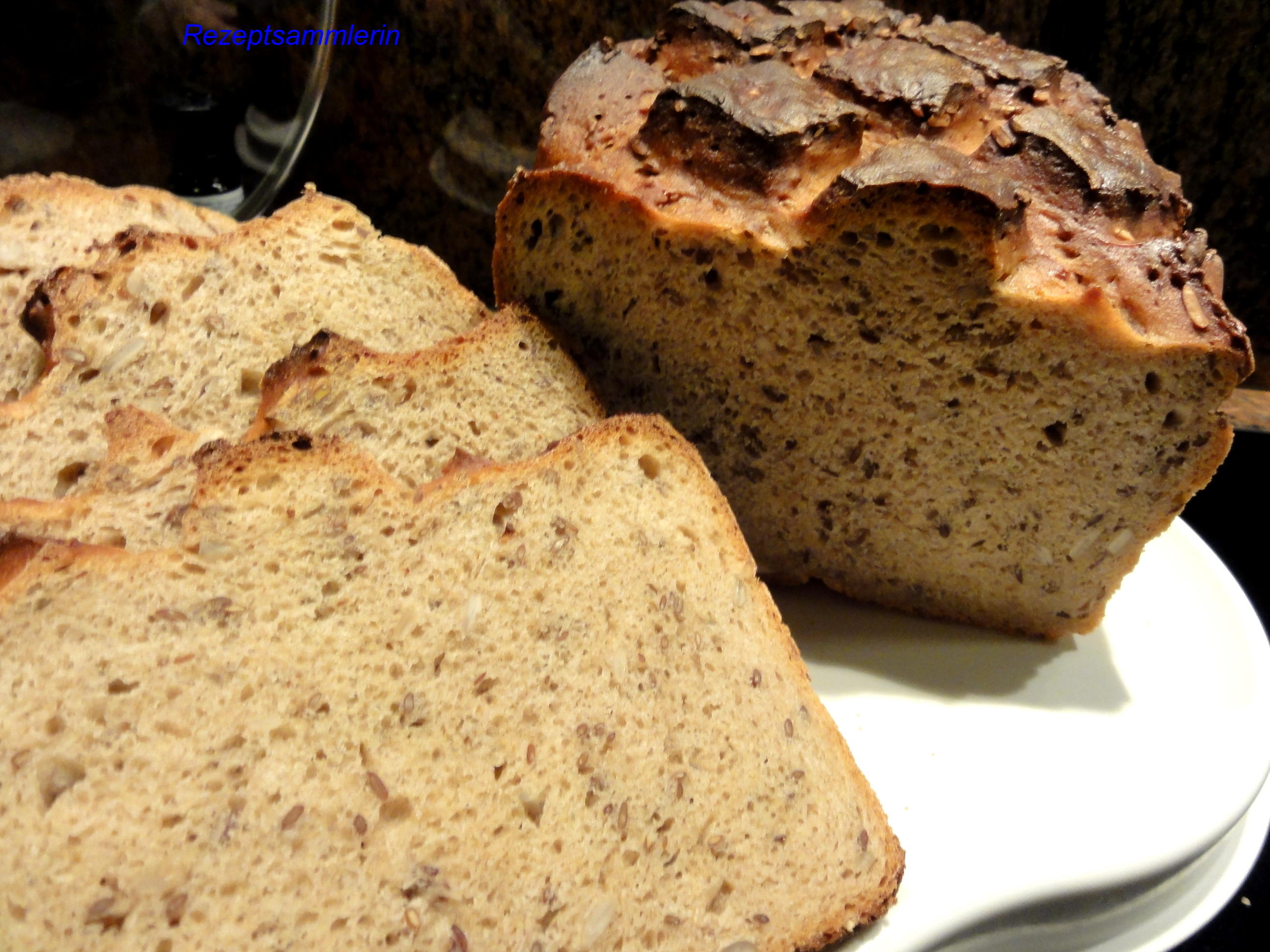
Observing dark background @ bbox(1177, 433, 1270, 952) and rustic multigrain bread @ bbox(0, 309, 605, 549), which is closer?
rustic multigrain bread @ bbox(0, 309, 605, 549)

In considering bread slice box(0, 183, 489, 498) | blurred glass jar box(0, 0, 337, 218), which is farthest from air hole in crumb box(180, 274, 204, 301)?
blurred glass jar box(0, 0, 337, 218)

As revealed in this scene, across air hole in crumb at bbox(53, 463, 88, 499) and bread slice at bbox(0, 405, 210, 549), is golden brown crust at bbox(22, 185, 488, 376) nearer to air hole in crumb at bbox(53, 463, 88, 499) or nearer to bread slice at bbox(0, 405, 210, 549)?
air hole in crumb at bbox(53, 463, 88, 499)

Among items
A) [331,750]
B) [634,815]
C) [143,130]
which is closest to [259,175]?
[143,130]

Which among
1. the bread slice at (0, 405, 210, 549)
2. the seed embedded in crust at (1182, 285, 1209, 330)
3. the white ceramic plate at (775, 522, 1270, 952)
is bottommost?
the white ceramic plate at (775, 522, 1270, 952)

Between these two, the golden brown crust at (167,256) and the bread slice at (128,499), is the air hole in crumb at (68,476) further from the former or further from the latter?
the golden brown crust at (167,256)

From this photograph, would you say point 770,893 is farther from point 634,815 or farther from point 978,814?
point 978,814

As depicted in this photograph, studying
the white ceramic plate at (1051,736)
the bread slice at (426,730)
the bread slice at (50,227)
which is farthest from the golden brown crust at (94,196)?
the white ceramic plate at (1051,736)
